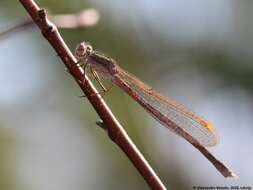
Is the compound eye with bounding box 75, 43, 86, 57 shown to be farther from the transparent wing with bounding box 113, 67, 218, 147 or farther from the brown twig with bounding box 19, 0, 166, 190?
the brown twig with bounding box 19, 0, 166, 190

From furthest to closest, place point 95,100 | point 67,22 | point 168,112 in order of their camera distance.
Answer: point 168,112 → point 67,22 → point 95,100

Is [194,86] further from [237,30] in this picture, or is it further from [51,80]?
[51,80]

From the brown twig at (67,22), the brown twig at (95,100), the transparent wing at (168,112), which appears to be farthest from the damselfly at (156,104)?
the brown twig at (95,100)

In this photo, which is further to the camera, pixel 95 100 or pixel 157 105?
pixel 157 105

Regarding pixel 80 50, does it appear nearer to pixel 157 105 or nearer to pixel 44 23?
pixel 157 105

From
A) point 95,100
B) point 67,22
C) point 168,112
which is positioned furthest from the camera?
point 168,112

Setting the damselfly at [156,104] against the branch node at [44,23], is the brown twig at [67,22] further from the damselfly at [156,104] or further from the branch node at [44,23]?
the damselfly at [156,104]

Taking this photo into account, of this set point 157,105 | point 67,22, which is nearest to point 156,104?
point 157,105

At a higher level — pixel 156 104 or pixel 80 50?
pixel 80 50

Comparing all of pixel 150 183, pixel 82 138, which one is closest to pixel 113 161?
pixel 82 138
